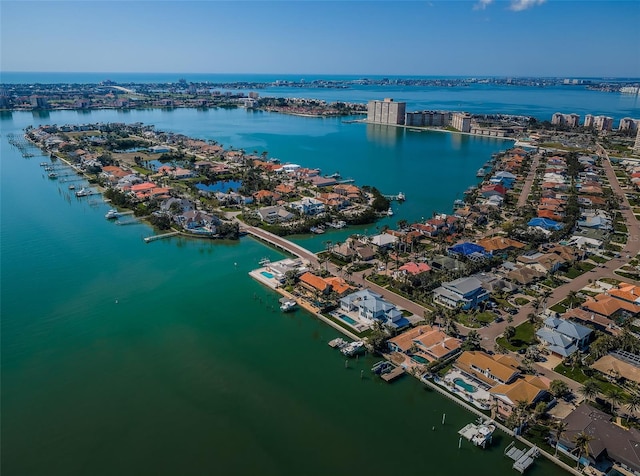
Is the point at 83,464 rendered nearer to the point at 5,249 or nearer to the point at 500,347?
the point at 500,347

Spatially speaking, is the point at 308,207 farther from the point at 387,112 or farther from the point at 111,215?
the point at 387,112

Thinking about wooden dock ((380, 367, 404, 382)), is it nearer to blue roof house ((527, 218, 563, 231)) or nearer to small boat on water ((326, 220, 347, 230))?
small boat on water ((326, 220, 347, 230))

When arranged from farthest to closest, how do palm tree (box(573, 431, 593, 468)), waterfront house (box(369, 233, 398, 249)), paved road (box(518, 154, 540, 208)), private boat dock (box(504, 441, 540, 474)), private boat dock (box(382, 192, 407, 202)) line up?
paved road (box(518, 154, 540, 208)) → private boat dock (box(382, 192, 407, 202)) → waterfront house (box(369, 233, 398, 249)) → private boat dock (box(504, 441, 540, 474)) → palm tree (box(573, 431, 593, 468))

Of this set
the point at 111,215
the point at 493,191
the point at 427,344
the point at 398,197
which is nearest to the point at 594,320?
the point at 427,344

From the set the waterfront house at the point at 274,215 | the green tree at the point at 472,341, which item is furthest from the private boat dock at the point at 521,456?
the waterfront house at the point at 274,215

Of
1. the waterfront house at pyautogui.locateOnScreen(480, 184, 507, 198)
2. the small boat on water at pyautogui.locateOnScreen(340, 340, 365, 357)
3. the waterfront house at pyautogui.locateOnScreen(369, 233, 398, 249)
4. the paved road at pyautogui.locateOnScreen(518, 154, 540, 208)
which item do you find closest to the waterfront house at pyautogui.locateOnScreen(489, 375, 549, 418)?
the small boat on water at pyautogui.locateOnScreen(340, 340, 365, 357)

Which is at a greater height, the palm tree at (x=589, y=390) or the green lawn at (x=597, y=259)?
the green lawn at (x=597, y=259)

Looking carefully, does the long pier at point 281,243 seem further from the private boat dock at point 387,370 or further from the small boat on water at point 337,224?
the private boat dock at point 387,370
